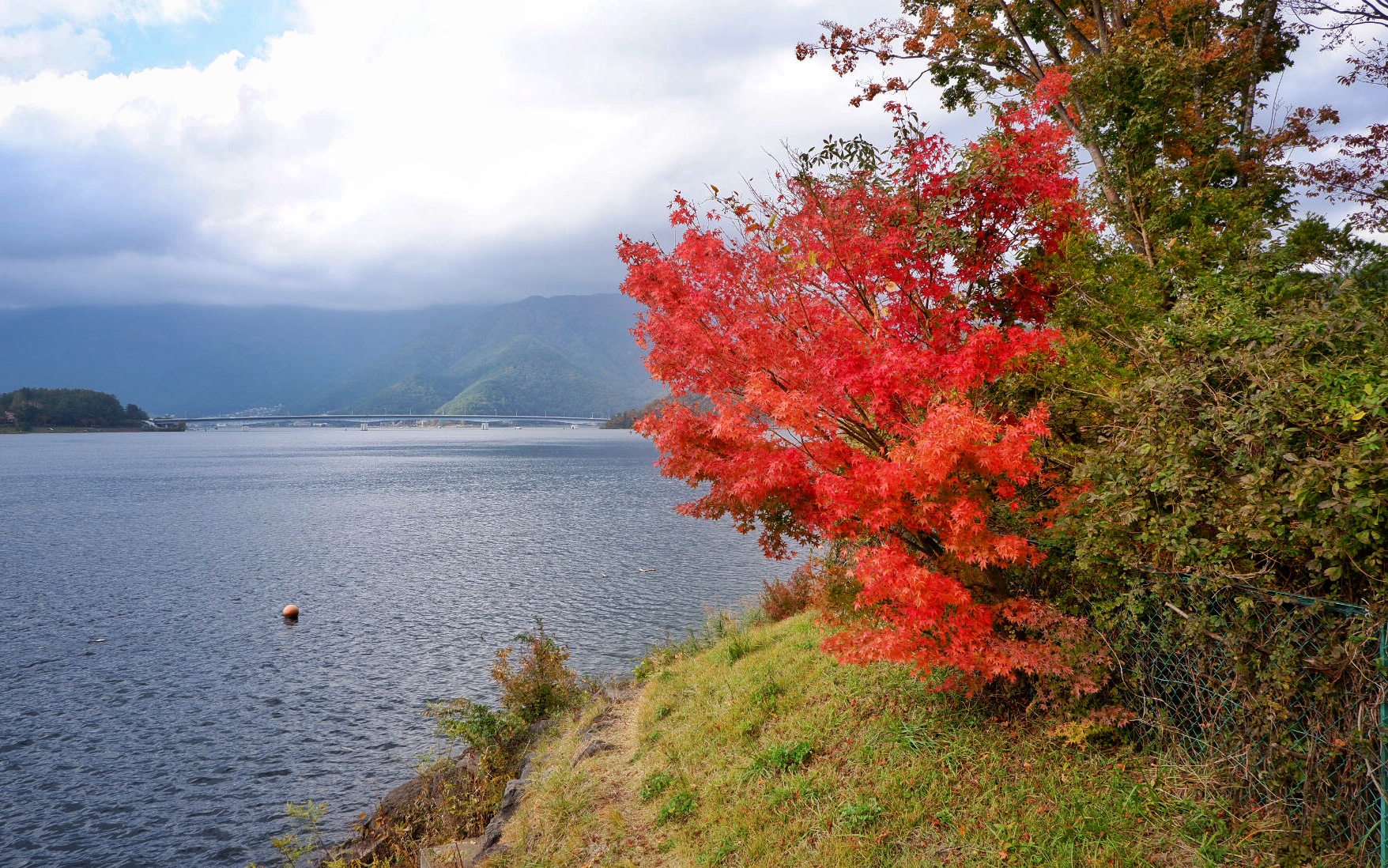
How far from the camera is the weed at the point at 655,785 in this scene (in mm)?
8781

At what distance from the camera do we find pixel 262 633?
2316 centimetres

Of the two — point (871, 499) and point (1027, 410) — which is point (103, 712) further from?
→ point (1027, 410)

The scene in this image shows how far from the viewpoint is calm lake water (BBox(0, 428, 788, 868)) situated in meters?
13.4

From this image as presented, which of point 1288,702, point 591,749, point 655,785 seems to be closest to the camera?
point 1288,702

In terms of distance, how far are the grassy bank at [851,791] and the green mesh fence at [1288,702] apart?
38 cm

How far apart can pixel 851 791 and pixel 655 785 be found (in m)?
2.88

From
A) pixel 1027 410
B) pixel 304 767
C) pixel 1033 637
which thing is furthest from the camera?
pixel 304 767

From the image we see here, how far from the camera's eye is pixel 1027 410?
25.2ft

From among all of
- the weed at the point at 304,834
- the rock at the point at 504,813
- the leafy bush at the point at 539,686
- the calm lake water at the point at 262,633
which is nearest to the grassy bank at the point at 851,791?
the rock at the point at 504,813

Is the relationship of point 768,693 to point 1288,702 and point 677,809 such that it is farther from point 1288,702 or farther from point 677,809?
point 1288,702

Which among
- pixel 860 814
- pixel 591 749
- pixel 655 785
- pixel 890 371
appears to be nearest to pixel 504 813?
pixel 591 749

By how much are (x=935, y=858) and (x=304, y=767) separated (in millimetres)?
13589

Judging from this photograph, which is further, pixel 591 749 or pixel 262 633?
pixel 262 633

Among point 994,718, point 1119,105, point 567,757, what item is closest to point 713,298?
point 994,718
